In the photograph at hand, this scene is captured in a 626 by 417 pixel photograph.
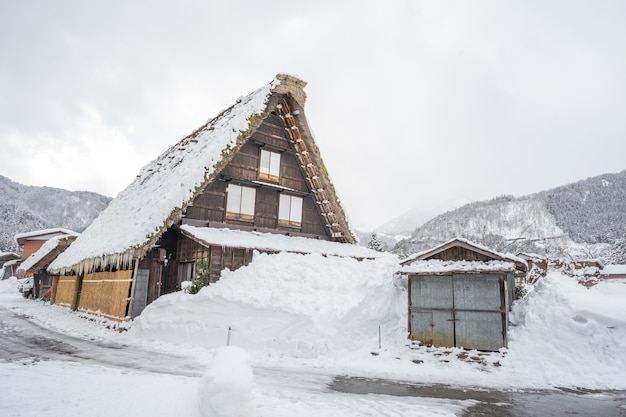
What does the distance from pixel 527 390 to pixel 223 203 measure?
1334cm

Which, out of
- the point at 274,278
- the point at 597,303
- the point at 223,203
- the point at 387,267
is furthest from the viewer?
the point at 223,203

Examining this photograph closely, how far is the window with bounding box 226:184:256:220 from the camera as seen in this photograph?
1727 cm

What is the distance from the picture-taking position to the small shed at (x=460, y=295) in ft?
33.7

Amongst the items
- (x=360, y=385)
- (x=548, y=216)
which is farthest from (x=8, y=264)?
(x=548, y=216)

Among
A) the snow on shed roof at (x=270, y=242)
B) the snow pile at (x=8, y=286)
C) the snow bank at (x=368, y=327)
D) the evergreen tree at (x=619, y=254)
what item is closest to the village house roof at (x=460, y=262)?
the snow bank at (x=368, y=327)

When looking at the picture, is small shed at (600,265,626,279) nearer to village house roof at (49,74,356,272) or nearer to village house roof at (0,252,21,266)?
village house roof at (49,74,356,272)

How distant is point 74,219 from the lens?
100500mm

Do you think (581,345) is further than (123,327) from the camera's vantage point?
No

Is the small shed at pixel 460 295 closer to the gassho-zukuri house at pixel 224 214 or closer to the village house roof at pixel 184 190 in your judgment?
the gassho-zukuri house at pixel 224 214

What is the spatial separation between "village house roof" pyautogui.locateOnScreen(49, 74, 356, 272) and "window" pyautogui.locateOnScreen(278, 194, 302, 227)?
1308 mm

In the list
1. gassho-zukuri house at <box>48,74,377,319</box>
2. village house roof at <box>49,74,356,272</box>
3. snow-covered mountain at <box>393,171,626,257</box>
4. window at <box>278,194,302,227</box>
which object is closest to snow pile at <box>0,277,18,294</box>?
gassho-zukuri house at <box>48,74,377,319</box>

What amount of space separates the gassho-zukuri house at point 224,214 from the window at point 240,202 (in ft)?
0.16

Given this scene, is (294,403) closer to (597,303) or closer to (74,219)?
(597,303)

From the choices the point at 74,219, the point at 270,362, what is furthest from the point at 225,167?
the point at 74,219
